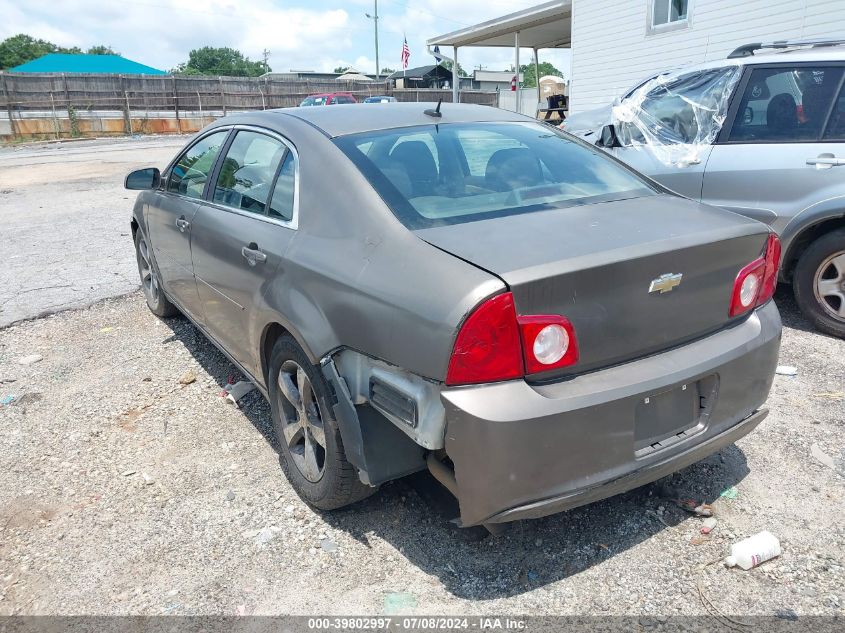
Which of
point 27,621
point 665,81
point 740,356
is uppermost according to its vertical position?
point 665,81

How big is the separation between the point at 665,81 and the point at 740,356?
4.04m

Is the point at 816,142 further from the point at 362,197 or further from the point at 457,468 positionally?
the point at 457,468

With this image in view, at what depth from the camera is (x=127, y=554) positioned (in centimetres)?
274

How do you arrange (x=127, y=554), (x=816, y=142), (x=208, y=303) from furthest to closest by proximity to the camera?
(x=816, y=142) → (x=208, y=303) → (x=127, y=554)

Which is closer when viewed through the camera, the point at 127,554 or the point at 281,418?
the point at 127,554

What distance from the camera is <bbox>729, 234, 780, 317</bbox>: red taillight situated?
2.60 m

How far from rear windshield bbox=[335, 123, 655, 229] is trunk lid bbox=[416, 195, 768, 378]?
163 millimetres

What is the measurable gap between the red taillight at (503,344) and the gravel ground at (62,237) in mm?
4886

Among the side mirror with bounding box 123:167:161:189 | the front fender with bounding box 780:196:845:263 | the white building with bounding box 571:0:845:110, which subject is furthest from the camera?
the white building with bounding box 571:0:845:110

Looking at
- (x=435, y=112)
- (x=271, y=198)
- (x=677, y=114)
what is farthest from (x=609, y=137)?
(x=271, y=198)

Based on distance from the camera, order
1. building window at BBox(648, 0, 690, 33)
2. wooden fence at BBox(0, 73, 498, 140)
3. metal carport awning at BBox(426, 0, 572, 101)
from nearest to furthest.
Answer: building window at BBox(648, 0, 690, 33), metal carport awning at BBox(426, 0, 572, 101), wooden fence at BBox(0, 73, 498, 140)

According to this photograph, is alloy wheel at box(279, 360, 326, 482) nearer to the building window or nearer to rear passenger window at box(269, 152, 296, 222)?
rear passenger window at box(269, 152, 296, 222)

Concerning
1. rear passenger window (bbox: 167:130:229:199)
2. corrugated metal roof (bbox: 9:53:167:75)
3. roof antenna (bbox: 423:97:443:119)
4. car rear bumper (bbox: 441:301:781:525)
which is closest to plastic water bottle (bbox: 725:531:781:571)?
car rear bumper (bbox: 441:301:781:525)

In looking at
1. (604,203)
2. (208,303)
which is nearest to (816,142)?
(604,203)
